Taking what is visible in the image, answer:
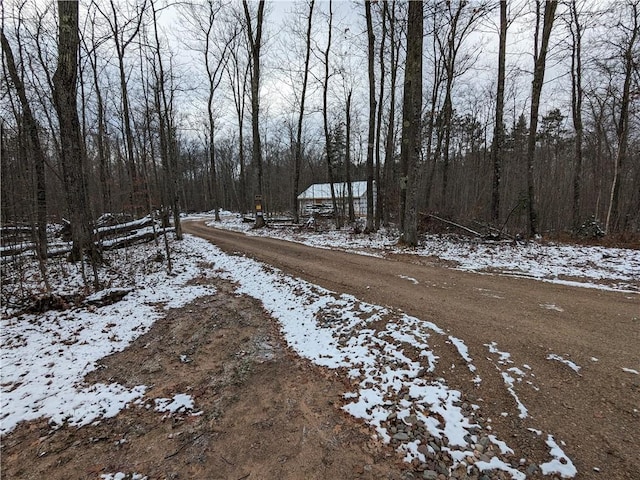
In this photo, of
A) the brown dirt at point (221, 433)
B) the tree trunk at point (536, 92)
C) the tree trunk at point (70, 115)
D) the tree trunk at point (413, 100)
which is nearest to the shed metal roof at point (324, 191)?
the tree trunk at point (536, 92)

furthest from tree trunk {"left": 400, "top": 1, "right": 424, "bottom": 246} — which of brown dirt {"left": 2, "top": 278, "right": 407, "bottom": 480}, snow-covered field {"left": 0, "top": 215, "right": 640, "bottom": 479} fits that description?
brown dirt {"left": 2, "top": 278, "right": 407, "bottom": 480}

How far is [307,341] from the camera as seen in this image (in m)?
4.67

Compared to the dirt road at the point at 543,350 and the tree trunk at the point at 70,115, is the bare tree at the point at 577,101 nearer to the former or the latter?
the dirt road at the point at 543,350

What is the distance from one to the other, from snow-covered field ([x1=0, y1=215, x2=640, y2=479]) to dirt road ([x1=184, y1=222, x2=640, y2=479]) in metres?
0.14

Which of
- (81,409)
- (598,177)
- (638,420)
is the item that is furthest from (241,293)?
(598,177)

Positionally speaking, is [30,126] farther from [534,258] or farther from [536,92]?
[536,92]

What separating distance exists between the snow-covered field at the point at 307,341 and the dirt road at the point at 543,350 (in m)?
0.14

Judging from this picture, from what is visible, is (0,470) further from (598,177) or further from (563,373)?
(598,177)

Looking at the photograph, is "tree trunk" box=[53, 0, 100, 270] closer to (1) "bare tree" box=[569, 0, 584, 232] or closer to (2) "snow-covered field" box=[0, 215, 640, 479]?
(2) "snow-covered field" box=[0, 215, 640, 479]

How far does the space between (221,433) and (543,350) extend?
12.7ft

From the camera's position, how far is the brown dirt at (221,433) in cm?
252

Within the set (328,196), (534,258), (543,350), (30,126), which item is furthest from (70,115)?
(328,196)

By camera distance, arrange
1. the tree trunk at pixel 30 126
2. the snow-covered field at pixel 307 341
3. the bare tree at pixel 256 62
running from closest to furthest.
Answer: the snow-covered field at pixel 307 341 < the tree trunk at pixel 30 126 < the bare tree at pixel 256 62

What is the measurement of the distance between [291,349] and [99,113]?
865 inches
